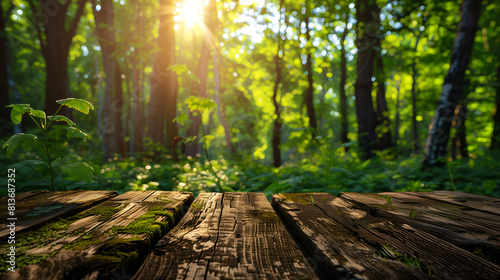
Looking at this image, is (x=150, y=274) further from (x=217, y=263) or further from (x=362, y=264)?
(x=362, y=264)

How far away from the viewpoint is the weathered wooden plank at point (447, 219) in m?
1.19

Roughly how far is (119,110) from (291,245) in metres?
11.4

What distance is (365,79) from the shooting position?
9.37 meters

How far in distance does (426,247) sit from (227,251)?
34.9 inches

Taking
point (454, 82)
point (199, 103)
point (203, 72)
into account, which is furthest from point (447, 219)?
point (203, 72)

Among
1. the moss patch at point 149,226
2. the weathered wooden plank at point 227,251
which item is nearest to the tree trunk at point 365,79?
the weathered wooden plank at point 227,251

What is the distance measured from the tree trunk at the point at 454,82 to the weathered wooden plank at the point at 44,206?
6.53 m

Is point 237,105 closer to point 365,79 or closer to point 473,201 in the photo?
point 365,79

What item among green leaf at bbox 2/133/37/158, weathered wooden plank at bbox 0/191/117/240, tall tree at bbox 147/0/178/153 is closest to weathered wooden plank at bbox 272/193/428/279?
weathered wooden plank at bbox 0/191/117/240

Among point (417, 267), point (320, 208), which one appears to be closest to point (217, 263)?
point (417, 267)

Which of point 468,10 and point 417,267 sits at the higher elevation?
point 468,10

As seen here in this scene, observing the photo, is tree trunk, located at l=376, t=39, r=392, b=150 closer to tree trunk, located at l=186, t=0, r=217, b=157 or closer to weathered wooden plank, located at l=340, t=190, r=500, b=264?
tree trunk, located at l=186, t=0, r=217, b=157

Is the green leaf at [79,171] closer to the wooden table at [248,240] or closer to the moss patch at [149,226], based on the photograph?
the wooden table at [248,240]

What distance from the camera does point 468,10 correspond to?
19.4 ft
